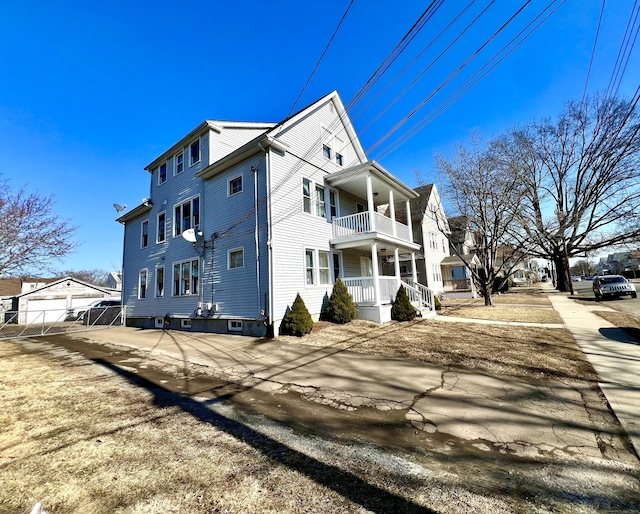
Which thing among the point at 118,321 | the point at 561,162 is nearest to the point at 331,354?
the point at 118,321

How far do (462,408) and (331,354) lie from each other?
3.89 metres

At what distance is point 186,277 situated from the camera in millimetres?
14180

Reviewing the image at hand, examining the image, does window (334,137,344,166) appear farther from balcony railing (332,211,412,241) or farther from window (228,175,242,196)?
window (228,175,242,196)

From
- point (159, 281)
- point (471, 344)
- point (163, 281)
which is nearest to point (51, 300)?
point (159, 281)

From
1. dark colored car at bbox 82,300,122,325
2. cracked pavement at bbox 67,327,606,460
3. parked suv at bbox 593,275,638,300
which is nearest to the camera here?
cracked pavement at bbox 67,327,606,460

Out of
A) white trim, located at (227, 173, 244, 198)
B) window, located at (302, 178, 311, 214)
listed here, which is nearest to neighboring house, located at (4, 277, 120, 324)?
white trim, located at (227, 173, 244, 198)

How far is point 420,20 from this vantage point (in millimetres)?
5473

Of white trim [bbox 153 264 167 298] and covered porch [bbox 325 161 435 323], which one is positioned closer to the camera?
covered porch [bbox 325 161 435 323]

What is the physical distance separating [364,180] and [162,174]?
475 inches

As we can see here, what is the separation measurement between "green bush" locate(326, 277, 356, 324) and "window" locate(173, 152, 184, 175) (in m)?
10.9

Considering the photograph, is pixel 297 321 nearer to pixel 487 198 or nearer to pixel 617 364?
pixel 617 364

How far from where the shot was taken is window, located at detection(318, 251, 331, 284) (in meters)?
13.1

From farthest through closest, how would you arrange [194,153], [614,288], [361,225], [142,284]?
1. [614,288]
2. [142,284]
3. [194,153]
4. [361,225]

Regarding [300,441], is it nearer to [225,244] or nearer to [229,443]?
[229,443]
